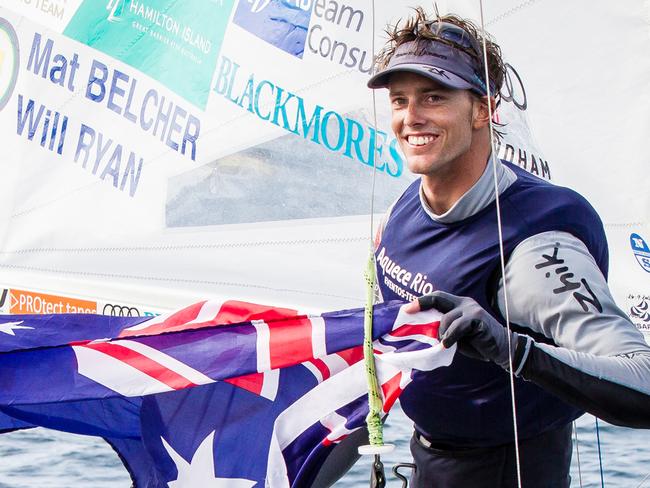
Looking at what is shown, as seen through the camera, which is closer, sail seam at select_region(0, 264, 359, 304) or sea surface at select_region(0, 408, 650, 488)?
sail seam at select_region(0, 264, 359, 304)

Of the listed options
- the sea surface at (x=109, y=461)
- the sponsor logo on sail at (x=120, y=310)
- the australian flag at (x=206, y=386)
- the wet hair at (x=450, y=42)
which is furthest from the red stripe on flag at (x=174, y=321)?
the sea surface at (x=109, y=461)

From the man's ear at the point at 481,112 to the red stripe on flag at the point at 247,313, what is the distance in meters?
0.44

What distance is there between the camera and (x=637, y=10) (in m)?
2.38

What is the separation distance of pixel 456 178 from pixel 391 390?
38 centimetres

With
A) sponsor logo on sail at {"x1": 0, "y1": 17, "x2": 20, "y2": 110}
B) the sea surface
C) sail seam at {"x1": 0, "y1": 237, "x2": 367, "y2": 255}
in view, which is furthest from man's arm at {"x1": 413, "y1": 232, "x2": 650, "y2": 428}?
the sea surface

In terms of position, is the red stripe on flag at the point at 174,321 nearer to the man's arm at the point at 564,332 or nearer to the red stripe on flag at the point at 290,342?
the red stripe on flag at the point at 290,342

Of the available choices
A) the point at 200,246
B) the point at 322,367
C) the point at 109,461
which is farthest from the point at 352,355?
the point at 109,461

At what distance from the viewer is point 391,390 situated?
1.79 meters

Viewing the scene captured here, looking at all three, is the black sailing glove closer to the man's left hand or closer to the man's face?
the man's left hand

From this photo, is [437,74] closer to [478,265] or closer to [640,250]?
[478,265]

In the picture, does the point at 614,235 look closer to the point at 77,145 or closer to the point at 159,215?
the point at 159,215

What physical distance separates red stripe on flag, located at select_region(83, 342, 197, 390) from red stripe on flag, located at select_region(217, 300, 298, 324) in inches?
5.4

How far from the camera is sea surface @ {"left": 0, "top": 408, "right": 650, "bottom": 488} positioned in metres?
4.66

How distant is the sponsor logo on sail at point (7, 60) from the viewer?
10.3 ft
